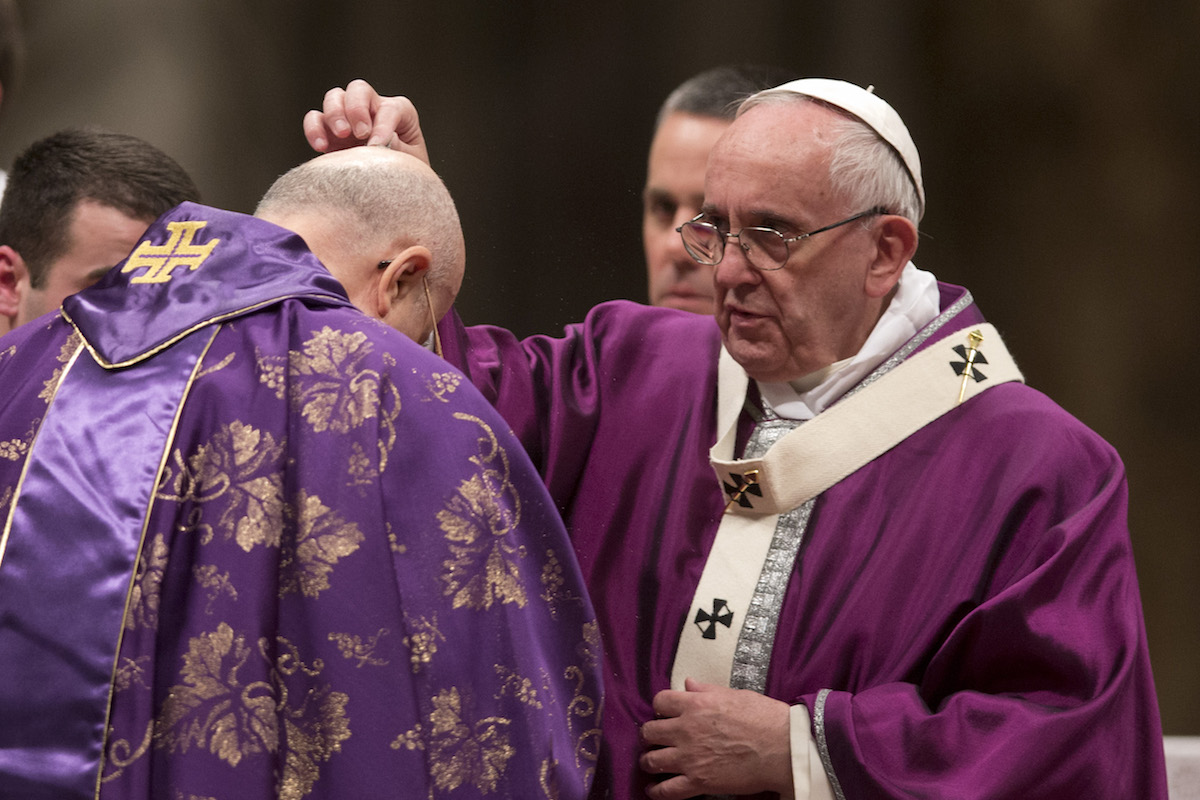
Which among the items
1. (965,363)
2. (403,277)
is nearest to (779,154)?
(965,363)

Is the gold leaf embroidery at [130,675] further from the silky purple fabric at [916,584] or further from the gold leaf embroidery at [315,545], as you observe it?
the silky purple fabric at [916,584]

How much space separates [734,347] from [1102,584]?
0.76 metres

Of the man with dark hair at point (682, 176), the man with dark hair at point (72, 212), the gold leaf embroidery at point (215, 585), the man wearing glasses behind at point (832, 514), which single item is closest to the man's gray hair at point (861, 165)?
the man wearing glasses behind at point (832, 514)

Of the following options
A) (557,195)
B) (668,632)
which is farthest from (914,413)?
(557,195)

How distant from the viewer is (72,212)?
260 cm

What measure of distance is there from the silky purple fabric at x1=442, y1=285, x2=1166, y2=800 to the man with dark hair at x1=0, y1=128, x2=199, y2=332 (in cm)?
72

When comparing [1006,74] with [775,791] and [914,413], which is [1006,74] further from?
[775,791]

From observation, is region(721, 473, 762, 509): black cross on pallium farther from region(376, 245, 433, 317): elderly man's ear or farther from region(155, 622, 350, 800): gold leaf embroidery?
region(155, 622, 350, 800): gold leaf embroidery

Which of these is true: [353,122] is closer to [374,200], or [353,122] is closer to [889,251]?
[374,200]

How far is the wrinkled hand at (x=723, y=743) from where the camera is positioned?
6.86 ft

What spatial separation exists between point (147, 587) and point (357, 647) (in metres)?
0.26

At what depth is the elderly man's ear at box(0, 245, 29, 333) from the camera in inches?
103

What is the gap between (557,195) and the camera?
3.77m

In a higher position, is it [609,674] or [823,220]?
[823,220]
